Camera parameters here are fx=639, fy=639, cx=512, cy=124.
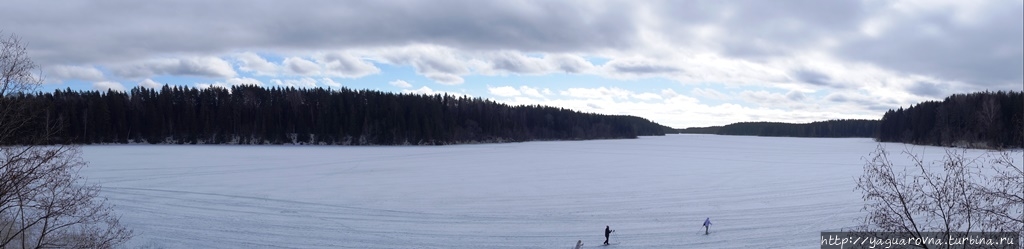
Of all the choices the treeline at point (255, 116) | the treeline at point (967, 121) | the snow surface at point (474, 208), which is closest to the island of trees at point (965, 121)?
the treeline at point (967, 121)

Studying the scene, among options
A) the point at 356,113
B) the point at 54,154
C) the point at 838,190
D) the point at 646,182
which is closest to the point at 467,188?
the point at 646,182

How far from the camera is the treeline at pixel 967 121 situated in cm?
7710

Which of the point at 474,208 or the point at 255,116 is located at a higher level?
the point at 255,116

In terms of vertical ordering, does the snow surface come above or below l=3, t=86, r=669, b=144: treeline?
below

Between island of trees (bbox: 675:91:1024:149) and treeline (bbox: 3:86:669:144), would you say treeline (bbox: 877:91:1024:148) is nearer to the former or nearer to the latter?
island of trees (bbox: 675:91:1024:149)

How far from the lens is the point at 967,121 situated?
287 feet

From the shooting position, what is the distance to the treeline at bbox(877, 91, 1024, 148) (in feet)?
253

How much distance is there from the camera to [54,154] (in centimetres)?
945

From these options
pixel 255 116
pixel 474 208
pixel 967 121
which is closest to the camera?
pixel 474 208

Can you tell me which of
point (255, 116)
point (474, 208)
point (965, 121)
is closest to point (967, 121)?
point (965, 121)

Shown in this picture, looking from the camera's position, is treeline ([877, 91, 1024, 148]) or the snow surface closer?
the snow surface

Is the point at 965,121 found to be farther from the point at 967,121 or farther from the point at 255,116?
the point at 255,116

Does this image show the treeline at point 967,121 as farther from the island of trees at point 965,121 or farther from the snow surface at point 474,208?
the snow surface at point 474,208

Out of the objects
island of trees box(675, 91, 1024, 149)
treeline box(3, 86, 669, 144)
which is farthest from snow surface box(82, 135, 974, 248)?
treeline box(3, 86, 669, 144)
